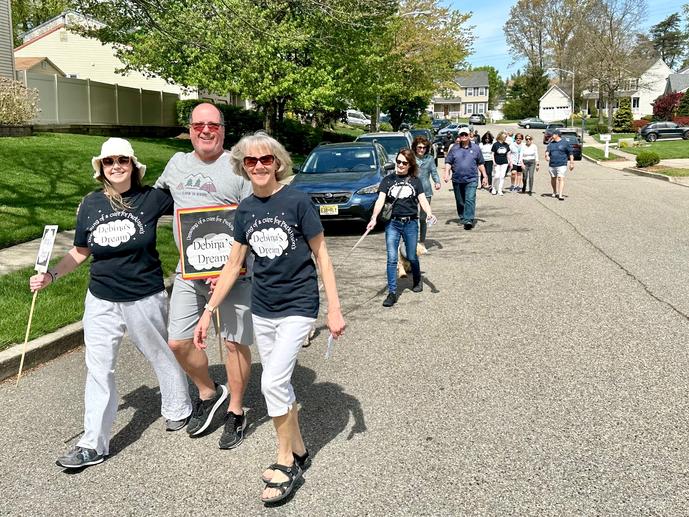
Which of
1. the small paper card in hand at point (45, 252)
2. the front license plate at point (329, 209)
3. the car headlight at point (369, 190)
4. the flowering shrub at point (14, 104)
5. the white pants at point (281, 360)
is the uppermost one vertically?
the flowering shrub at point (14, 104)

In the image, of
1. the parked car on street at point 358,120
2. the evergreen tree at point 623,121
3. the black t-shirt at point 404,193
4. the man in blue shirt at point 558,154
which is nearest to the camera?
the black t-shirt at point 404,193

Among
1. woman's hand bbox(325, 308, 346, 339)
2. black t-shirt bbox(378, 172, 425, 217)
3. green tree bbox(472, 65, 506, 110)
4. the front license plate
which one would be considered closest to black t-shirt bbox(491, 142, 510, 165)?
the front license plate

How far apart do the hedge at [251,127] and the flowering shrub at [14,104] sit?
11.1 meters

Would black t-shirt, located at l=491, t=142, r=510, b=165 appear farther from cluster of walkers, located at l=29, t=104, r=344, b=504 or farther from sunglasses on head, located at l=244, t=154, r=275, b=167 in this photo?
sunglasses on head, located at l=244, t=154, r=275, b=167

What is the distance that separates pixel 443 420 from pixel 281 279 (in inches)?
62.5

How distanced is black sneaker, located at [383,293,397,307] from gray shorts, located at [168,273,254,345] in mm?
3374

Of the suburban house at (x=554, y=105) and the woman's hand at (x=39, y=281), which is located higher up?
the suburban house at (x=554, y=105)

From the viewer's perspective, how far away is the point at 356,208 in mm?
11828

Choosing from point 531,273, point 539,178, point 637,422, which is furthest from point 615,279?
point 539,178

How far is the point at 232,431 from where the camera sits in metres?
3.90

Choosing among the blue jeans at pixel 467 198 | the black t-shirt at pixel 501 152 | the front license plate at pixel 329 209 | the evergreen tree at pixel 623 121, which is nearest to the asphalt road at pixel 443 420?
the front license plate at pixel 329 209

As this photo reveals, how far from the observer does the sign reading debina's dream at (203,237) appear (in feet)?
12.9

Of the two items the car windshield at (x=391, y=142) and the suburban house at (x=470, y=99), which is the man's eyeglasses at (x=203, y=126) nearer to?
the car windshield at (x=391, y=142)

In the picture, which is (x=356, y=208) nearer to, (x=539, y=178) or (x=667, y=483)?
(x=667, y=483)
